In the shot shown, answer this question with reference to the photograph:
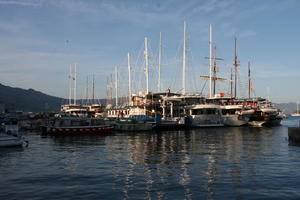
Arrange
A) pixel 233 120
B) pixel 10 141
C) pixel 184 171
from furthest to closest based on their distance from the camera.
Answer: pixel 233 120, pixel 10 141, pixel 184 171

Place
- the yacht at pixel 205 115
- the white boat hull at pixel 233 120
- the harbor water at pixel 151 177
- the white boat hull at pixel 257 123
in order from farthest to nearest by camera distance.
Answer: the white boat hull at pixel 257 123, the white boat hull at pixel 233 120, the yacht at pixel 205 115, the harbor water at pixel 151 177

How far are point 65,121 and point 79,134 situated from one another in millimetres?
3373

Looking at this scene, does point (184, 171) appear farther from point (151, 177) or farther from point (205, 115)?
point (205, 115)

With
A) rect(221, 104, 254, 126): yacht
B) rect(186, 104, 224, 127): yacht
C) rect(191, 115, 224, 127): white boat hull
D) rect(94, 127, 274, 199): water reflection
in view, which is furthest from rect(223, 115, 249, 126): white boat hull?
rect(94, 127, 274, 199): water reflection

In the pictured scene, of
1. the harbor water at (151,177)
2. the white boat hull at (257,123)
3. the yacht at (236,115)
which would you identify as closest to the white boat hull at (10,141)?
the harbor water at (151,177)

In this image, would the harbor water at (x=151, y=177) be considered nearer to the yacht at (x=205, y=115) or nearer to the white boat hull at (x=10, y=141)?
the white boat hull at (x=10, y=141)

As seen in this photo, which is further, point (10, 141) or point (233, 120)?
point (233, 120)

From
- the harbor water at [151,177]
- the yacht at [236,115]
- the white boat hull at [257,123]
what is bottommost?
the harbor water at [151,177]

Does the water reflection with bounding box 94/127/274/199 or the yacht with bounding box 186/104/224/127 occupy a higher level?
the yacht with bounding box 186/104/224/127

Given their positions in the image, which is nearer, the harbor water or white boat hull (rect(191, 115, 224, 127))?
the harbor water

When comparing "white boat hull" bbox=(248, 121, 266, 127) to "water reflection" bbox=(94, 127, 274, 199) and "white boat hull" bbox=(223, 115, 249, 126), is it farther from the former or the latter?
"water reflection" bbox=(94, 127, 274, 199)

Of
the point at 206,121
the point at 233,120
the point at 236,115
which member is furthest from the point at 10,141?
the point at 236,115

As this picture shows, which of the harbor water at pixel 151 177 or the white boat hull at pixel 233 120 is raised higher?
the white boat hull at pixel 233 120

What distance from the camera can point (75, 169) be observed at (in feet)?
62.7
